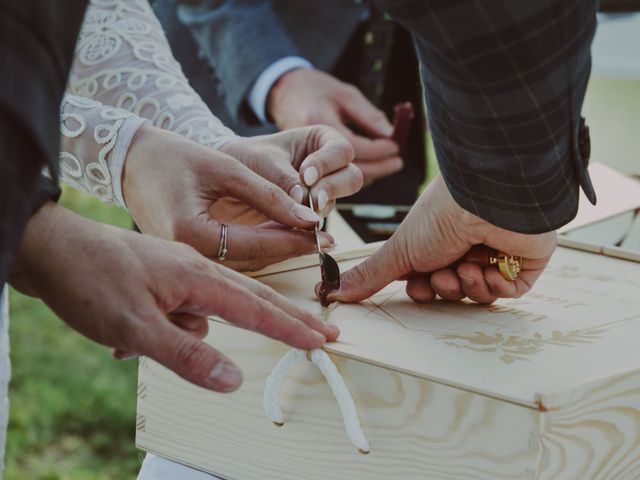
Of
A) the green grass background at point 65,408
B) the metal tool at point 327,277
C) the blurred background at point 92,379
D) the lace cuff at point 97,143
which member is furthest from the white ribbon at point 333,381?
the green grass background at point 65,408

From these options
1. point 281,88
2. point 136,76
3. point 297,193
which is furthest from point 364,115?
point 297,193

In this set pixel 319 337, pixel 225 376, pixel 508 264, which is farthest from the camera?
pixel 508 264

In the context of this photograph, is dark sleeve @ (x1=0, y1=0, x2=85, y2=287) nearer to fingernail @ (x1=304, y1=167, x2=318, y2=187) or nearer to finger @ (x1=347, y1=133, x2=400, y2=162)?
fingernail @ (x1=304, y1=167, x2=318, y2=187)

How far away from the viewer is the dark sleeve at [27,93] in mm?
401

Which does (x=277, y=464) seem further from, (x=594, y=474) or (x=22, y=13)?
(x=22, y=13)

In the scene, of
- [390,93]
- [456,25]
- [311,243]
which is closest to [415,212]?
[311,243]

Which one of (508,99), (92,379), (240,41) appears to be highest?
(508,99)

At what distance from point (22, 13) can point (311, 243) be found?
0.52m

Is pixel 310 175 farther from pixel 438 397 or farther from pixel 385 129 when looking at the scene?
pixel 385 129

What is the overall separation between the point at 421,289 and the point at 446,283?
1.2 inches

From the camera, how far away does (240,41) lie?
149 centimetres

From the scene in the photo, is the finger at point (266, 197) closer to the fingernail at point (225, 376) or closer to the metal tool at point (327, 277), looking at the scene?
the metal tool at point (327, 277)

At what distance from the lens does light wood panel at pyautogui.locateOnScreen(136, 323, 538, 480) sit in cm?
64

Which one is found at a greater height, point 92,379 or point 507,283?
A: point 507,283
